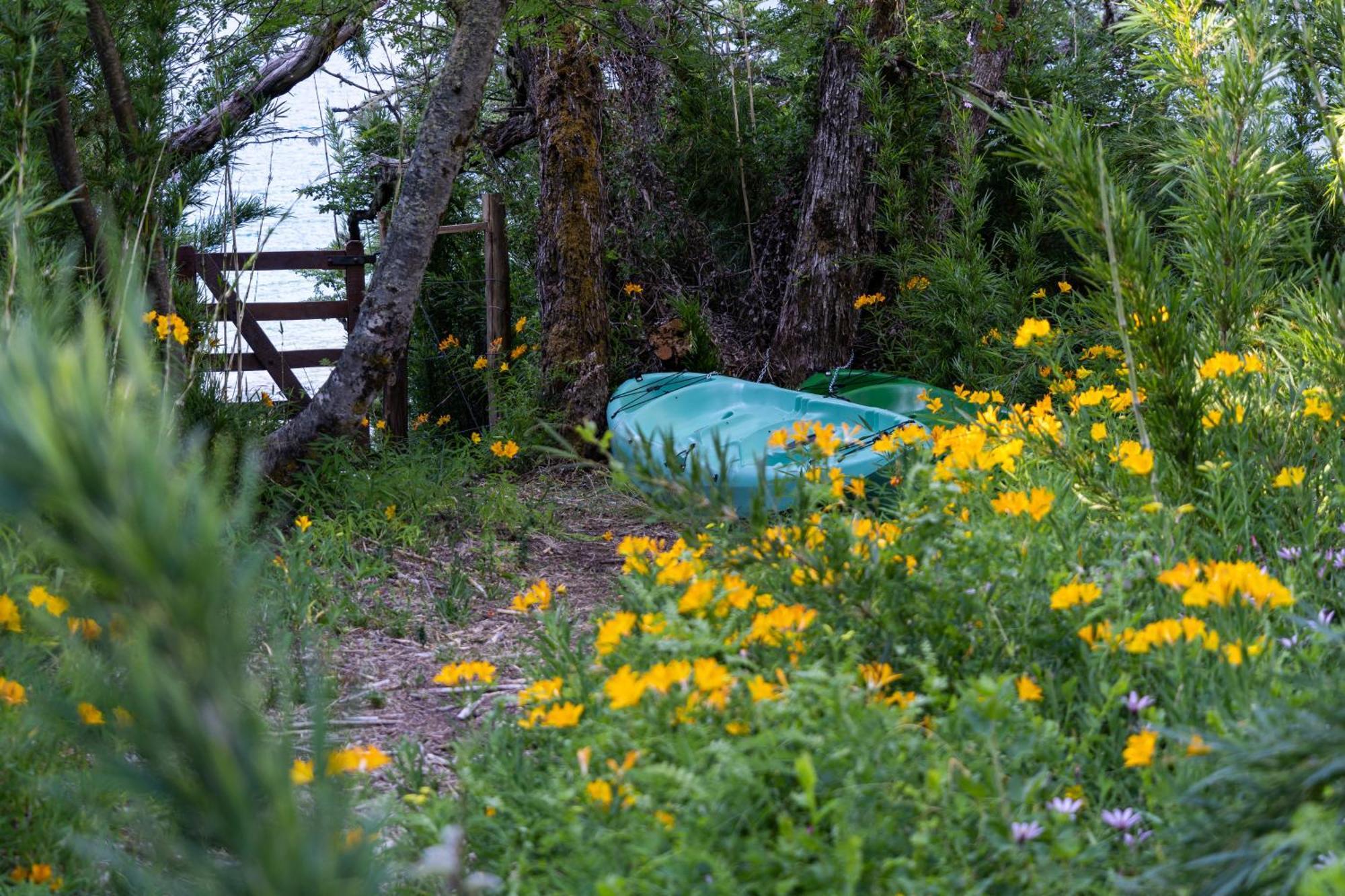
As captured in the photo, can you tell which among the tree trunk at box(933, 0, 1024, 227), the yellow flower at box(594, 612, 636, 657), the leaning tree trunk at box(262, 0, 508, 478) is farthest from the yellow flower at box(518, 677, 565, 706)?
the tree trunk at box(933, 0, 1024, 227)

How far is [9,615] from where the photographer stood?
5.96 feet

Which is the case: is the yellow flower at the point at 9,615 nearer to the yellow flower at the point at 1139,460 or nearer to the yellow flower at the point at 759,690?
the yellow flower at the point at 759,690

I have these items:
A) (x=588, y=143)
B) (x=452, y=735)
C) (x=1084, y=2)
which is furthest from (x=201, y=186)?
(x=1084, y=2)

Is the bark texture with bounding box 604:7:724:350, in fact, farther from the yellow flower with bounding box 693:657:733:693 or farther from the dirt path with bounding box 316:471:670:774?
the yellow flower with bounding box 693:657:733:693

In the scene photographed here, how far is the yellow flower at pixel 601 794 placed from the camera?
1.44 meters

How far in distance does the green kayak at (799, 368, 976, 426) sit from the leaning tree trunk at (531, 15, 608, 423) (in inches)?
51.1

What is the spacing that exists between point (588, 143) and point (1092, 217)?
4.38 metres

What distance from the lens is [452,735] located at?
238cm

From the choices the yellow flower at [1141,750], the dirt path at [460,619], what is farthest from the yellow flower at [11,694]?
the yellow flower at [1141,750]

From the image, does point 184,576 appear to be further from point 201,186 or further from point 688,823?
point 201,186

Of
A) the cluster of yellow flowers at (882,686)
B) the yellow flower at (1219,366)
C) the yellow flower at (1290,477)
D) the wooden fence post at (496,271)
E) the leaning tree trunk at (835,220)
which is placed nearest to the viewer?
the cluster of yellow flowers at (882,686)

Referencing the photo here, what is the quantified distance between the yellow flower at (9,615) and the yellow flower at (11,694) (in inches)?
4.4

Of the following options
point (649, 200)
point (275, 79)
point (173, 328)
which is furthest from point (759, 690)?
point (275, 79)

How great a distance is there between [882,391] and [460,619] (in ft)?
8.52
